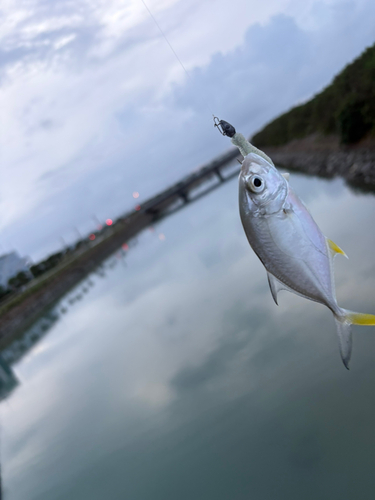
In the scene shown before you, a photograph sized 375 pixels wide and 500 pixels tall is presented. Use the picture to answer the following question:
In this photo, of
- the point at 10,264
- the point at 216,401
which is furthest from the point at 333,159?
the point at 10,264

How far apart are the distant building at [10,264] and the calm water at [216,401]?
63581 millimetres

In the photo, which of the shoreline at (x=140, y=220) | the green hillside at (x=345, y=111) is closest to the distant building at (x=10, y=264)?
the shoreline at (x=140, y=220)

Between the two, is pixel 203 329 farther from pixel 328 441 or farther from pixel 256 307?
pixel 328 441

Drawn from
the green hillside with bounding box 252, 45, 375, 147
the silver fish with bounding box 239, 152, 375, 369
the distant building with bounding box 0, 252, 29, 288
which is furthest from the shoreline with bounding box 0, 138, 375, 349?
the distant building with bounding box 0, 252, 29, 288

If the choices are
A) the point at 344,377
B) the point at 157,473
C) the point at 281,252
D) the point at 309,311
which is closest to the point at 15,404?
the point at 157,473

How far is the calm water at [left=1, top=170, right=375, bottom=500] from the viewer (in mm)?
5312

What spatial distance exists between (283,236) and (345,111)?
1703 centimetres

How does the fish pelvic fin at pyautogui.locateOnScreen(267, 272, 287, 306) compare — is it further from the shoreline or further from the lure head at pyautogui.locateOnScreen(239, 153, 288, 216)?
the shoreline

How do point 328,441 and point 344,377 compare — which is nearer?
point 328,441

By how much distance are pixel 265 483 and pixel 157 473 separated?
6.35ft

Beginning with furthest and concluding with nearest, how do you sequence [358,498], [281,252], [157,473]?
[157,473]
[358,498]
[281,252]

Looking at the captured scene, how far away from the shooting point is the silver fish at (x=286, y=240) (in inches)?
75.3

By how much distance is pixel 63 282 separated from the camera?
36188mm

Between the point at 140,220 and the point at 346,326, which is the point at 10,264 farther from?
the point at 346,326
